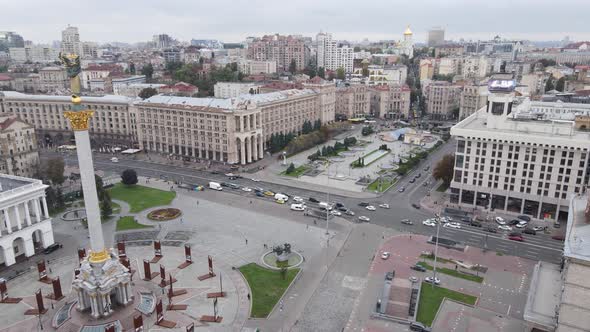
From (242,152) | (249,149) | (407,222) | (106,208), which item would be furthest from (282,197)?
(106,208)

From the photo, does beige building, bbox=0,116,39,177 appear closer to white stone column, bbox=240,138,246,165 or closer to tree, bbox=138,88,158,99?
white stone column, bbox=240,138,246,165

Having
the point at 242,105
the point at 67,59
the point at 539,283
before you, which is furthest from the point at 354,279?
the point at 242,105

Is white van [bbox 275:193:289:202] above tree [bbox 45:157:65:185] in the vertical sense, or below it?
below

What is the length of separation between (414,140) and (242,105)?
64246 mm

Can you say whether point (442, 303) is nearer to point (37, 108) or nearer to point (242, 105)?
point (242, 105)

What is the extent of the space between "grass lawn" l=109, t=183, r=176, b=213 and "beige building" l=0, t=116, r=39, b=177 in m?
24.3

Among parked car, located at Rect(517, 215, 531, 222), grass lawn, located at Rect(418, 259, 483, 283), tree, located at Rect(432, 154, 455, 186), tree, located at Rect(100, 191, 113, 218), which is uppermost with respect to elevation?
tree, located at Rect(432, 154, 455, 186)

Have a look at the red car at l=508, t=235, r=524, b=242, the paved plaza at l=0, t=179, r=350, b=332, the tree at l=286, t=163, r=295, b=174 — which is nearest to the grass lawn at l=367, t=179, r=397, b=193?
the paved plaza at l=0, t=179, r=350, b=332

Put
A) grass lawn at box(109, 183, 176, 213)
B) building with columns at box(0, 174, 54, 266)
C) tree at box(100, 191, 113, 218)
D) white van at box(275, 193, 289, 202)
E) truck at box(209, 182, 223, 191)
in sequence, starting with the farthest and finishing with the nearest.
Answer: truck at box(209, 182, 223, 191) → white van at box(275, 193, 289, 202) → grass lawn at box(109, 183, 176, 213) → tree at box(100, 191, 113, 218) → building with columns at box(0, 174, 54, 266)

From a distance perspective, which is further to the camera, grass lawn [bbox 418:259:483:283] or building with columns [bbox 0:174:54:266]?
building with columns [bbox 0:174:54:266]

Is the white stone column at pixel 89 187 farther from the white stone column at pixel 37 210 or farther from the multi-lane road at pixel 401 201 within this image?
the multi-lane road at pixel 401 201

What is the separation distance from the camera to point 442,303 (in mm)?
61031

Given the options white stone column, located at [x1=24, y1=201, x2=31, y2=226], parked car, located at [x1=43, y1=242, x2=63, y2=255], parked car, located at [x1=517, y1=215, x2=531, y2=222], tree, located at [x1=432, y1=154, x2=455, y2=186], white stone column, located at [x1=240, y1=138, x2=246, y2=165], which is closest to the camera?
white stone column, located at [x1=24, y1=201, x2=31, y2=226]

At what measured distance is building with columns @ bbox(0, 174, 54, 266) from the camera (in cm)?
7150
